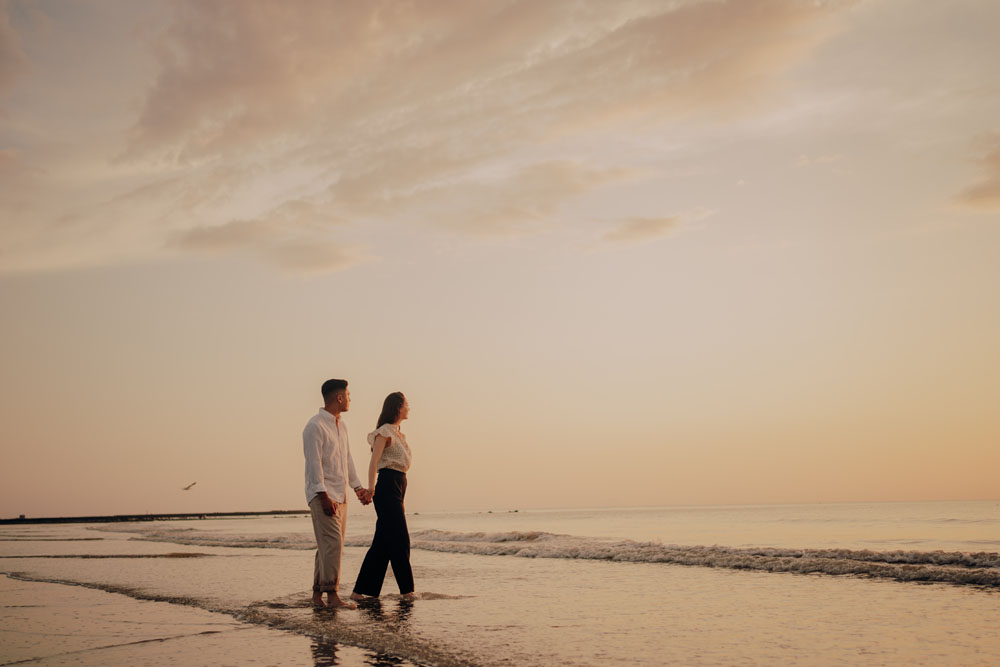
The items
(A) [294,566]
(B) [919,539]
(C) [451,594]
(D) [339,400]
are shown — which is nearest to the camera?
(D) [339,400]

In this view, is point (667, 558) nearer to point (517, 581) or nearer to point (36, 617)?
point (517, 581)

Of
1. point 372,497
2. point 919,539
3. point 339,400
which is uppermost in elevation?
point 339,400

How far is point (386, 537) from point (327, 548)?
0.74 meters

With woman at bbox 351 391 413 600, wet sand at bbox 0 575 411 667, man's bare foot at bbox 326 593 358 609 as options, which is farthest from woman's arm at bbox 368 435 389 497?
wet sand at bbox 0 575 411 667

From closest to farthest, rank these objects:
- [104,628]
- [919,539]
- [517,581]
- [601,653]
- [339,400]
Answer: [601,653]
[104,628]
[339,400]
[517,581]
[919,539]

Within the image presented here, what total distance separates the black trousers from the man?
1.29 feet

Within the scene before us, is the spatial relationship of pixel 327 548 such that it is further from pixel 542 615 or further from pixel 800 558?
pixel 800 558

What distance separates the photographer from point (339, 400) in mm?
7883

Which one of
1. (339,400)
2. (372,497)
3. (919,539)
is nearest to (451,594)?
(372,497)

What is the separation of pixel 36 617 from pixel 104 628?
128 centimetres

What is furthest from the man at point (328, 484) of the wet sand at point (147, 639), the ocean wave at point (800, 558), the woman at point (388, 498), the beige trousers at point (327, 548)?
the ocean wave at point (800, 558)

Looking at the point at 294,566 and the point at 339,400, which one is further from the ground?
the point at 339,400

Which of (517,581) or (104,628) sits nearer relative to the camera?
(104,628)

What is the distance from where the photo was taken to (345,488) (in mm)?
7887
